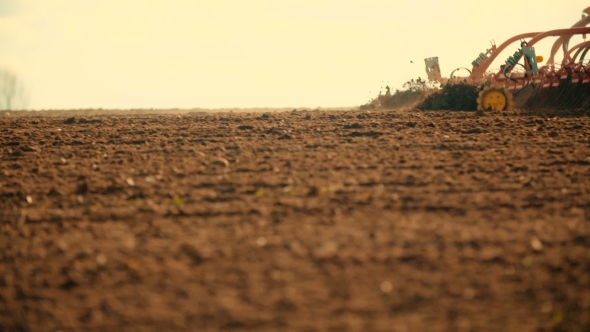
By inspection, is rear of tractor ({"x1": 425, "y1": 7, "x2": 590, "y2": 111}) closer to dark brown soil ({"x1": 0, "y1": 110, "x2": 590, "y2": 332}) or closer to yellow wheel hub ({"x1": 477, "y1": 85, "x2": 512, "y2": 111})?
yellow wheel hub ({"x1": 477, "y1": 85, "x2": 512, "y2": 111})

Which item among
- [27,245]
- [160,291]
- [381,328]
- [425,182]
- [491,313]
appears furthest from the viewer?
[425,182]

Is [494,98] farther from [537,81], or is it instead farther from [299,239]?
[299,239]

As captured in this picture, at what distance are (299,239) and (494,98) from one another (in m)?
14.4

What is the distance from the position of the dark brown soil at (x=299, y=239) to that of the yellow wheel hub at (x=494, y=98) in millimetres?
7981

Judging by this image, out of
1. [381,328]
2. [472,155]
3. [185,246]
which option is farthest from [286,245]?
[472,155]

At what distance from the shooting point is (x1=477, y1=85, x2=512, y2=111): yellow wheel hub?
1947 cm

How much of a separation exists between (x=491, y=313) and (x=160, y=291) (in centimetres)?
187

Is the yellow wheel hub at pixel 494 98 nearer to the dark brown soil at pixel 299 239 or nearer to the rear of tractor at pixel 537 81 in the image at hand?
the rear of tractor at pixel 537 81

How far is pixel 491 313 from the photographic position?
470cm

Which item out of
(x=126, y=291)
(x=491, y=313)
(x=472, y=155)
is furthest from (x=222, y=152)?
(x=491, y=313)

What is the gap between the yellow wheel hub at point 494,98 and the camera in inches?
766

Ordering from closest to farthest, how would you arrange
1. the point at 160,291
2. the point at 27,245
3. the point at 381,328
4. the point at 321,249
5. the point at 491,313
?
1. the point at 381,328
2. the point at 491,313
3. the point at 160,291
4. the point at 321,249
5. the point at 27,245

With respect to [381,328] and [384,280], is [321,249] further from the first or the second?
[381,328]

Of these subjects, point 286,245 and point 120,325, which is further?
point 286,245
